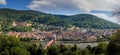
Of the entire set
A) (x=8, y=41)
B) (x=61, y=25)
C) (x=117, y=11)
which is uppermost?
(x=117, y=11)

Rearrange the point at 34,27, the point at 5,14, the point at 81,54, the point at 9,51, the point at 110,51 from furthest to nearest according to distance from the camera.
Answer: the point at 5,14
the point at 34,27
the point at 81,54
the point at 9,51
the point at 110,51

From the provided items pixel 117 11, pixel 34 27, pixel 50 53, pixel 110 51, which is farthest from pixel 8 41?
pixel 34 27

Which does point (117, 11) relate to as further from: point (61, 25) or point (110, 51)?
point (61, 25)

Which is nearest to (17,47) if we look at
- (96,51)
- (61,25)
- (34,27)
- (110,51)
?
(96,51)

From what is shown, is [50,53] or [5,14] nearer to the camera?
[50,53]

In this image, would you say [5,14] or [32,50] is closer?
[32,50]

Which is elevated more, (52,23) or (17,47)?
(17,47)

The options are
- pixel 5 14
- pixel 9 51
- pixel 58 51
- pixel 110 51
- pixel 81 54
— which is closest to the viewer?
pixel 110 51

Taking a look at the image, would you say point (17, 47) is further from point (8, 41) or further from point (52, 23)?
point (52, 23)

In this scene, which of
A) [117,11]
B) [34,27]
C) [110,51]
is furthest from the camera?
[34,27]
